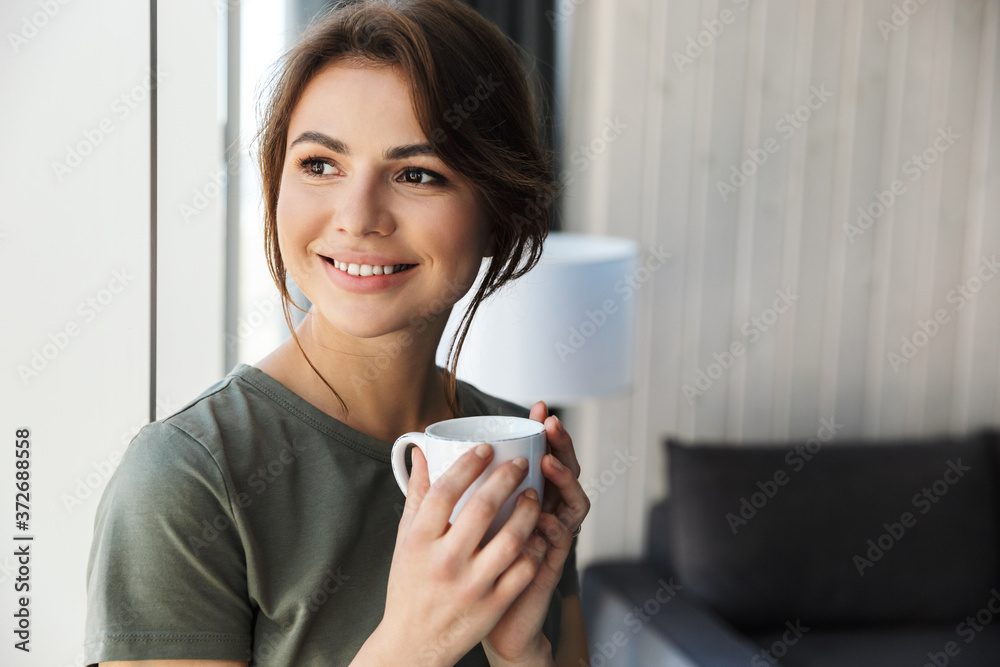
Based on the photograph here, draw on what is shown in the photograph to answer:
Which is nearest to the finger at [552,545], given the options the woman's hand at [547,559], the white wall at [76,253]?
the woman's hand at [547,559]

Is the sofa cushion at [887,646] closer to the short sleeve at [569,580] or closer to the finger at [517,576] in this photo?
the short sleeve at [569,580]

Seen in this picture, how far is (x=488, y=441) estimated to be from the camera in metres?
0.69

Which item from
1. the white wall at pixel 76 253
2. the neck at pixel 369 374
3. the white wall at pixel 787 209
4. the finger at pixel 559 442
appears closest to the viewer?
the finger at pixel 559 442

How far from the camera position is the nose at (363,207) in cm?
81

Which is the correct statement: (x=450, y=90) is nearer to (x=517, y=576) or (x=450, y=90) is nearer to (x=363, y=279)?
(x=363, y=279)

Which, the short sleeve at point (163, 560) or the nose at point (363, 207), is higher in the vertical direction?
the nose at point (363, 207)

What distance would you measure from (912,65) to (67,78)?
2.28 meters

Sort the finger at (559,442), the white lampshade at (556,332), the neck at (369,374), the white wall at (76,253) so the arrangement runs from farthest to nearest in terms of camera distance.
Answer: the white lampshade at (556,332) → the white wall at (76,253) → the neck at (369,374) → the finger at (559,442)

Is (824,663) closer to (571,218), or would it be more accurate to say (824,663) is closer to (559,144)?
(571,218)

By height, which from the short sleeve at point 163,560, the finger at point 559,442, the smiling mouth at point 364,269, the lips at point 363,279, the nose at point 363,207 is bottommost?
the short sleeve at point 163,560

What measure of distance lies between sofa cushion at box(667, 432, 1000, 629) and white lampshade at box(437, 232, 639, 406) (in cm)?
44

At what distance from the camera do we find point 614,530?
2.36 metres

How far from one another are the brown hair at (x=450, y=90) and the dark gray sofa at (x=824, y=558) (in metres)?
1.15

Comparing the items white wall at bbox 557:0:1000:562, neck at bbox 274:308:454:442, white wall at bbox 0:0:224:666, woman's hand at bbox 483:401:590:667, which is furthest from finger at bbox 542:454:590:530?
white wall at bbox 557:0:1000:562
